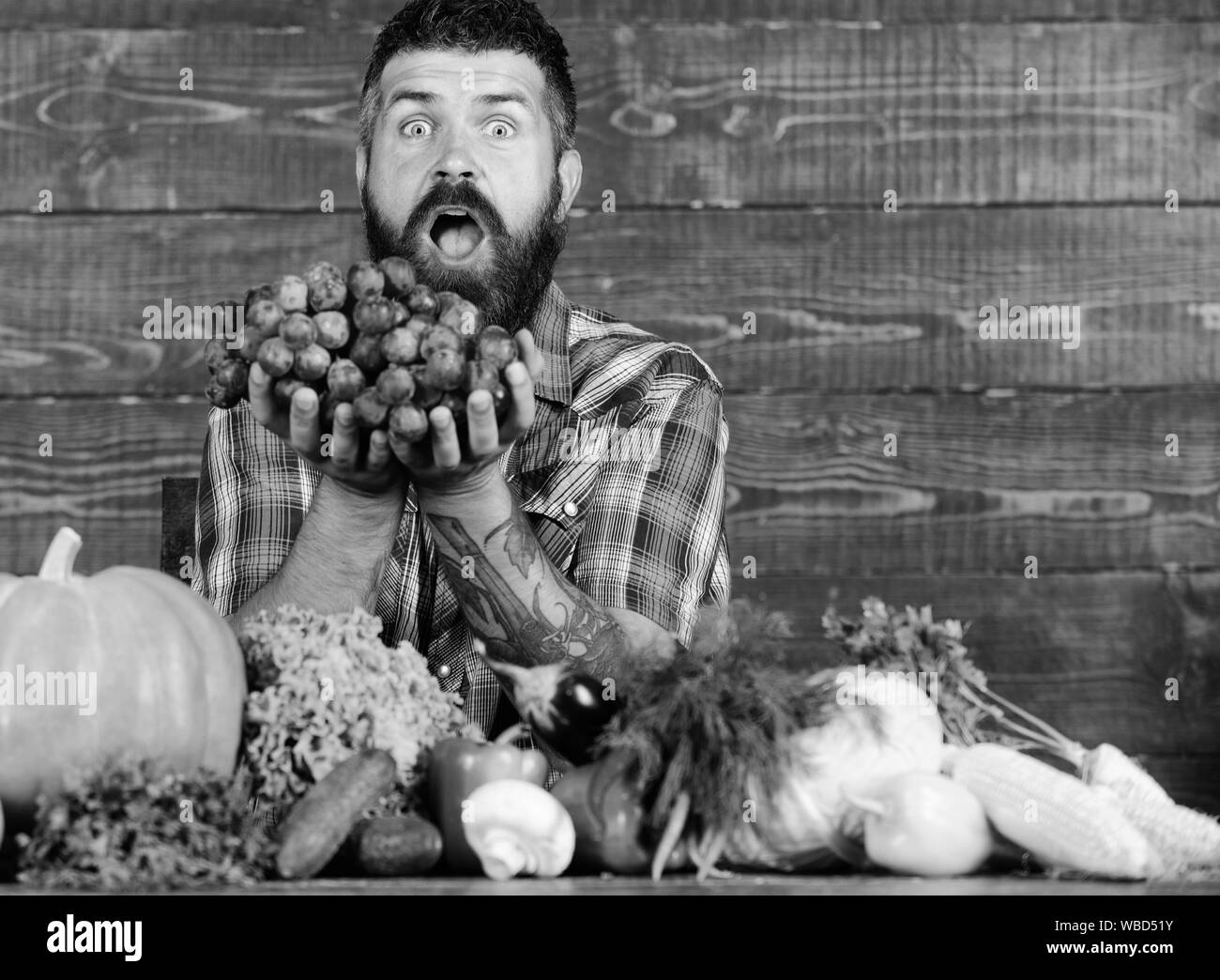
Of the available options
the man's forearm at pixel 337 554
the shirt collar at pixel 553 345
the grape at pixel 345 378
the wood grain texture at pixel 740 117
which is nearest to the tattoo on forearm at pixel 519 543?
the man's forearm at pixel 337 554

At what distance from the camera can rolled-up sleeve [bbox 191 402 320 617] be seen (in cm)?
204

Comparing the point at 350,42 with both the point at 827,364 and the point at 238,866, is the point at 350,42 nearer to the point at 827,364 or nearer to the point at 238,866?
the point at 827,364

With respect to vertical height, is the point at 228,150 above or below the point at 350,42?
below

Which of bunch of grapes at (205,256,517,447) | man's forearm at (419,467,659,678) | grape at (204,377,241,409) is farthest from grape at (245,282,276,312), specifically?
man's forearm at (419,467,659,678)

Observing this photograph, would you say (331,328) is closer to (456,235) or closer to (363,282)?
(363,282)

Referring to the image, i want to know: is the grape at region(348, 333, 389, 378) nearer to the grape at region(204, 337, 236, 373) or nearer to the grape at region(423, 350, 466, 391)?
the grape at region(423, 350, 466, 391)

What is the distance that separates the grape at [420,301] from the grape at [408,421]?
0.08 metres

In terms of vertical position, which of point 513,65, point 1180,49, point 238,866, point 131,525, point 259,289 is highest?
point 1180,49

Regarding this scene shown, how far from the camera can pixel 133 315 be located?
263 cm

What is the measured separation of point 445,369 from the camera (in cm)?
123

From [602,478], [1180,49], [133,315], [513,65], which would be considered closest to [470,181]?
[513,65]

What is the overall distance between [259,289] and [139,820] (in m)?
0.49

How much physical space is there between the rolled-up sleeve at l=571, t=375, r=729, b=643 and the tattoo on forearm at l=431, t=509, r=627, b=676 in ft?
0.78

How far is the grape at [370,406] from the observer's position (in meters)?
1.26
